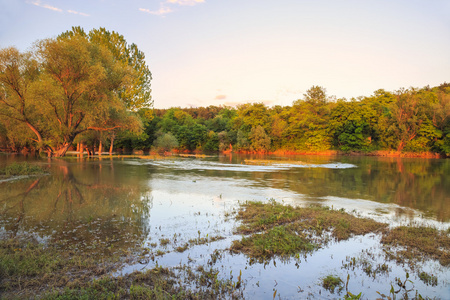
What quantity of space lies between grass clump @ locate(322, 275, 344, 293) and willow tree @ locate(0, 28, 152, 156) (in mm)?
33031

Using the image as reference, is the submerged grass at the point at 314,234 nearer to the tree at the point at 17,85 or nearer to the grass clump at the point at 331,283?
the grass clump at the point at 331,283

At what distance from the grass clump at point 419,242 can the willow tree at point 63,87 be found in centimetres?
3261

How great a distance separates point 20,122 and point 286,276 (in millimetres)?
42459

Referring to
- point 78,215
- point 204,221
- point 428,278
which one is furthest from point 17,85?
point 428,278

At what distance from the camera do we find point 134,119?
39781mm

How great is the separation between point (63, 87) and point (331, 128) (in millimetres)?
72383

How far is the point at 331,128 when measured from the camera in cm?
8481

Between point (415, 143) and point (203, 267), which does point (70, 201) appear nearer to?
point (203, 267)

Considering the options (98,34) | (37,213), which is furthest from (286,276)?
(98,34)

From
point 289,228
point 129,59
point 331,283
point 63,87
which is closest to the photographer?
point 331,283

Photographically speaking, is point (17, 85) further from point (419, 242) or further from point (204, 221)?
point (419, 242)

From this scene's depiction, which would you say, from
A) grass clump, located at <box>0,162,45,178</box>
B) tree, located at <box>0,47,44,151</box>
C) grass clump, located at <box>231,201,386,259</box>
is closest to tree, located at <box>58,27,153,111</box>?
tree, located at <box>0,47,44,151</box>

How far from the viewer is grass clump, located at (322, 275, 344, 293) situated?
5.39 m

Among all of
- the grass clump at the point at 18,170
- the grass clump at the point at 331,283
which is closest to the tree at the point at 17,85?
the grass clump at the point at 18,170
